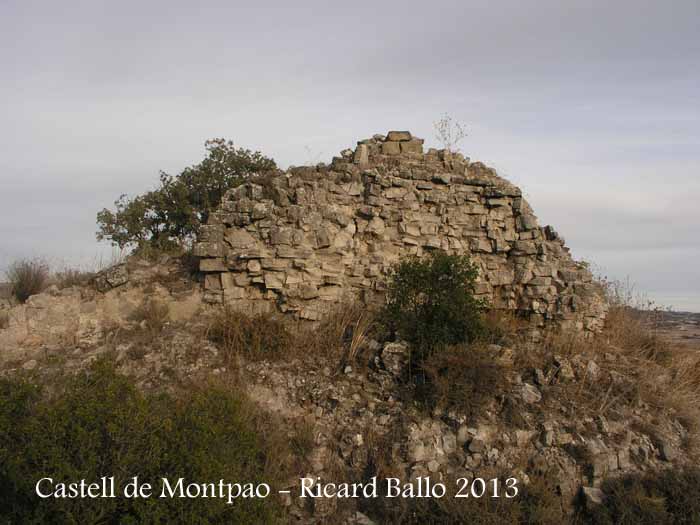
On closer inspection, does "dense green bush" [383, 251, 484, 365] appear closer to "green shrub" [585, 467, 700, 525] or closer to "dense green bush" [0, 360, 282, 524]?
"green shrub" [585, 467, 700, 525]

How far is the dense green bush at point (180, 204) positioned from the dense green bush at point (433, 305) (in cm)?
476

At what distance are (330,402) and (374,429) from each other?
0.66 metres

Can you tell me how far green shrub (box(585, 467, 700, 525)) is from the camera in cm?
588

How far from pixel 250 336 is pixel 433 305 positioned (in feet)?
8.03

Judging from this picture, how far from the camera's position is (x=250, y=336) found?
7.64 m

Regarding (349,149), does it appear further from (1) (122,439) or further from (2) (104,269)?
(1) (122,439)

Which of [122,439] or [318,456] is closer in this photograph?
[122,439]

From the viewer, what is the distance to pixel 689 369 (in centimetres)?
848

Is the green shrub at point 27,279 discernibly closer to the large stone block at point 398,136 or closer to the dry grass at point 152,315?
the dry grass at point 152,315

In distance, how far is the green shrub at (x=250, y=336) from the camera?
7508mm

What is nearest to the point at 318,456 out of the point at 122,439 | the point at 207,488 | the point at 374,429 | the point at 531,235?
the point at 374,429

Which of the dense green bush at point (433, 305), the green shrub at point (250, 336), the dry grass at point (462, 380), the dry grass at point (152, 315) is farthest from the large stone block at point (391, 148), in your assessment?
the dry grass at point (152, 315)

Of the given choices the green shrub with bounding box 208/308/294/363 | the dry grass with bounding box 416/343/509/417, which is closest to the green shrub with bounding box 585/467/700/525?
the dry grass with bounding box 416/343/509/417

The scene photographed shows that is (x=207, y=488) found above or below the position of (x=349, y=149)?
below
